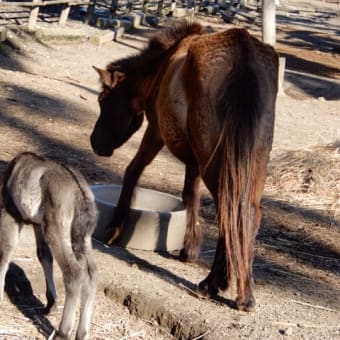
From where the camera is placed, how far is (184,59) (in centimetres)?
674

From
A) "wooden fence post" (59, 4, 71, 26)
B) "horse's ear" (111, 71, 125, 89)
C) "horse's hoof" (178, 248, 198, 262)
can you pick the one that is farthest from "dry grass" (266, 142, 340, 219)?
"wooden fence post" (59, 4, 71, 26)

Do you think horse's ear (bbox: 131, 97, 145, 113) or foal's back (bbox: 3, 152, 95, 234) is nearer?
foal's back (bbox: 3, 152, 95, 234)

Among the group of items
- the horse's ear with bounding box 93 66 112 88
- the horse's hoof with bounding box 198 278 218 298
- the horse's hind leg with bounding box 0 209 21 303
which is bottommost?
the horse's hoof with bounding box 198 278 218 298

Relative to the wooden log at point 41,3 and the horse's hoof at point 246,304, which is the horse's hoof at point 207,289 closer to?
the horse's hoof at point 246,304

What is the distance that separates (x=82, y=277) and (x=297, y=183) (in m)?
5.46

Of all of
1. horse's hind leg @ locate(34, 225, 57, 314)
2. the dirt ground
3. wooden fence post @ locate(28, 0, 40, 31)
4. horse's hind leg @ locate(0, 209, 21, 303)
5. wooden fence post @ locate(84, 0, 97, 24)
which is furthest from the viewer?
wooden fence post @ locate(84, 0, 97, 24)

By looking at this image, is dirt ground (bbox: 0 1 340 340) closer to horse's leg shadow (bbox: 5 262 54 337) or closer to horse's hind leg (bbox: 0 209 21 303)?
horse's leg shadow (bbox: 5 262 54 337)

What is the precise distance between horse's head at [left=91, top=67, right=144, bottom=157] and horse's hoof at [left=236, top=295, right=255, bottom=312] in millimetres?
2402

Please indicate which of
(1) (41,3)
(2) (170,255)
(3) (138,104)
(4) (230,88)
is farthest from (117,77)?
(1) (41,3)

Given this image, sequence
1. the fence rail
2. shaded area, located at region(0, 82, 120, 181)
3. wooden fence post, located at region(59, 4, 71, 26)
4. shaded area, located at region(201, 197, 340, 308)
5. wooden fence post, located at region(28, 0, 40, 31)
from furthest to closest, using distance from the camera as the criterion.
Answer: wooden fence post, located at region(59, 4, 71, 26)
wooden fence post, located at region(28, 0, 40, 31)
the fence rail
shaded area, located at region(0, 82, 120, 181)
shaded area, located at region(201, 197, 340, 308)

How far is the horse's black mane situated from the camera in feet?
24.3

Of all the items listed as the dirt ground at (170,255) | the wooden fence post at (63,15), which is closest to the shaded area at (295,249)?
the dirt ground at (170,255)

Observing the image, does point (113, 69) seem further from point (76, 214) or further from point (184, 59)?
point (76, 214)

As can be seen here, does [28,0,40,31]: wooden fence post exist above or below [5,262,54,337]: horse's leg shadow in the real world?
above
